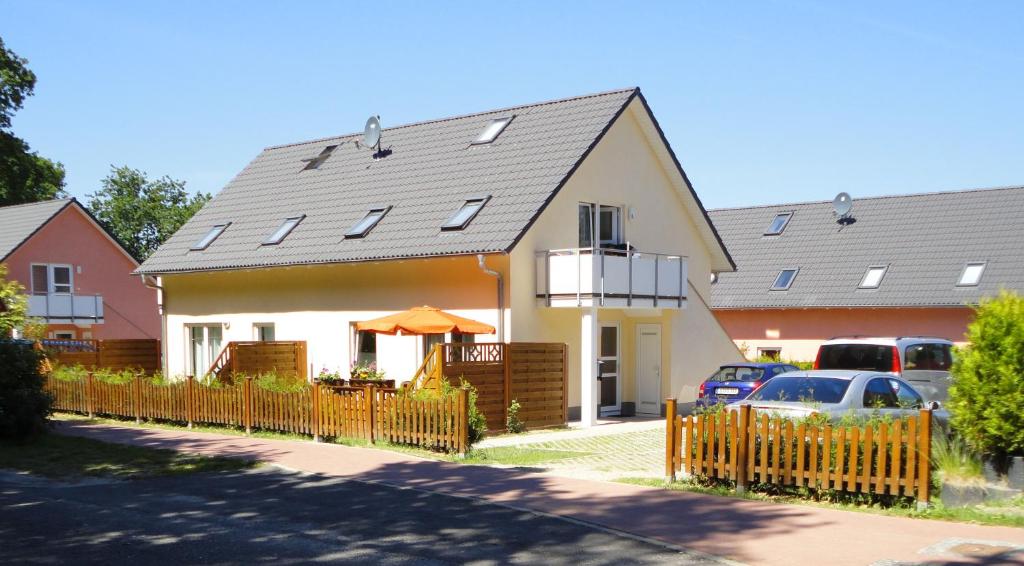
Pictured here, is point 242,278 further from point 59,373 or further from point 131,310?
point 131,310

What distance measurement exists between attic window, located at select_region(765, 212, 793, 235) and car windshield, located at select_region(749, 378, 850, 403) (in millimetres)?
27206

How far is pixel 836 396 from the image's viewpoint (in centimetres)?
1398

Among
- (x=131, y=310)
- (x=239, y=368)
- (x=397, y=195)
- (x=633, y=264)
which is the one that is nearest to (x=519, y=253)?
(x=633, y=264)

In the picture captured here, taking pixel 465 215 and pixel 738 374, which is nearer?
pixel 738 374

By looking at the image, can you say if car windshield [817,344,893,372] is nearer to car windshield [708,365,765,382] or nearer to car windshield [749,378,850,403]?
car windshield [708,365,765,382]

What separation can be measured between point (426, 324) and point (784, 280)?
20.3 m

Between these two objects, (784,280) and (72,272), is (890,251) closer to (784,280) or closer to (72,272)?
(784,280)

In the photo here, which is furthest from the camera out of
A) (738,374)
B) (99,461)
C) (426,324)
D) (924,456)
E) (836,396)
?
(738,374)

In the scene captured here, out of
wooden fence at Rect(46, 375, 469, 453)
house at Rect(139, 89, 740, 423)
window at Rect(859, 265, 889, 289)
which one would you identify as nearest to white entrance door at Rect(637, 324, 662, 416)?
house at Rect(139, 89, 740, 423)

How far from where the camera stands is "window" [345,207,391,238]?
2550 centimetres

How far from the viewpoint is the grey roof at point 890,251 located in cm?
Answer: 3416

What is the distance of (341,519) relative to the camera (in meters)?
11.0

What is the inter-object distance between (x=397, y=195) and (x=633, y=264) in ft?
22.1

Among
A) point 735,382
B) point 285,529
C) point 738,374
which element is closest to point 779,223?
point 738,374
